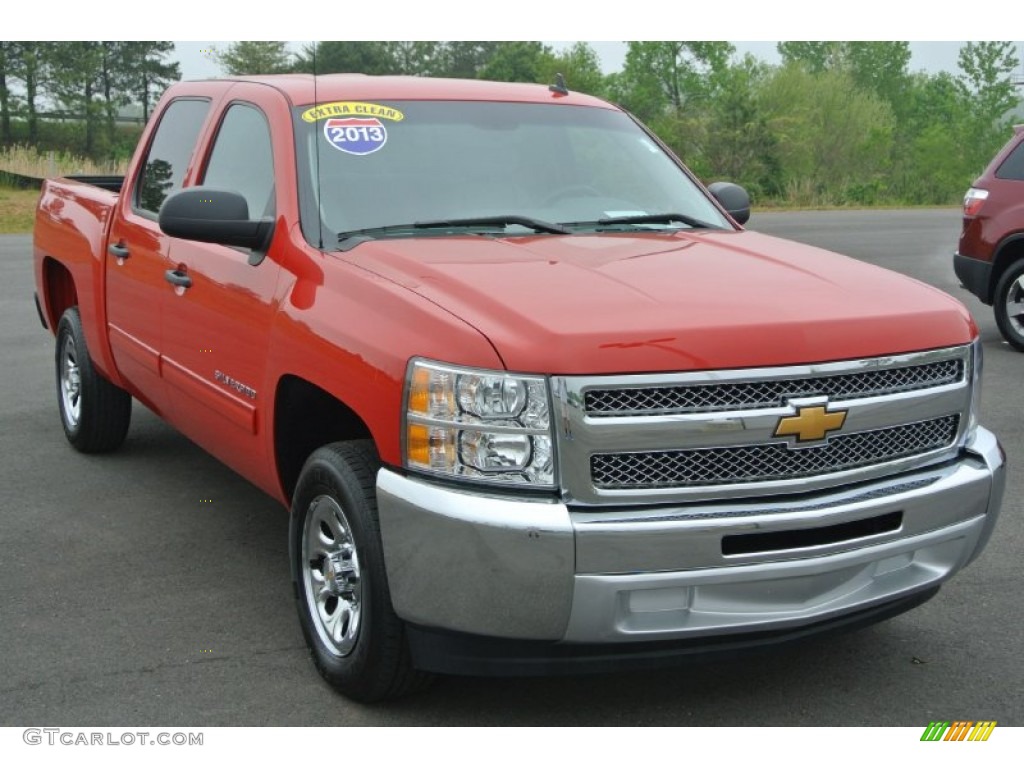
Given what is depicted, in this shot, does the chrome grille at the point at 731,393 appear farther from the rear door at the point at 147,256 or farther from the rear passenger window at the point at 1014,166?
the rear passenger window at the point at 1014,166

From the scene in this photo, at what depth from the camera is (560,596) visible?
3277 mm

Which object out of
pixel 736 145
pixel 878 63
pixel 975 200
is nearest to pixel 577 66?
pixel 736 145

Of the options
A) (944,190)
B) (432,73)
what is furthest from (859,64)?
(432,73)

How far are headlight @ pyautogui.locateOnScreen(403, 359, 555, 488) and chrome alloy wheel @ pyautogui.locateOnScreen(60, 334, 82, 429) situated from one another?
3944mm

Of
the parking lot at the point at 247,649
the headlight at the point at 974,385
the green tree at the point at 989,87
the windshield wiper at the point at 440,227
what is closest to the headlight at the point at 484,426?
the parking lot at the point at 247,649

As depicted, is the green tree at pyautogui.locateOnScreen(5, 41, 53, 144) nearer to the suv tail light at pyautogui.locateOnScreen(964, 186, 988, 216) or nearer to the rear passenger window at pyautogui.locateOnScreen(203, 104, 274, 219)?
the suv tail light at pyautogui.locateOnScreen(964, 186, 988, 216)

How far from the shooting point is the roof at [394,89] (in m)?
4.93

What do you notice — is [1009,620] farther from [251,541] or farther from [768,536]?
[251,541]

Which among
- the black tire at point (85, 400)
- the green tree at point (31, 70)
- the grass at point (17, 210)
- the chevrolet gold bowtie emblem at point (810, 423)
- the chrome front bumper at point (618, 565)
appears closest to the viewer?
the chrome front bumper at point (618, 565)

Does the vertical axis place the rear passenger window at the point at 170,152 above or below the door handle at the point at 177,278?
above

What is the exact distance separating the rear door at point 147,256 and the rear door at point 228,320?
20 centimetres

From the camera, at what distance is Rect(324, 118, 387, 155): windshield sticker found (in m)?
4.68

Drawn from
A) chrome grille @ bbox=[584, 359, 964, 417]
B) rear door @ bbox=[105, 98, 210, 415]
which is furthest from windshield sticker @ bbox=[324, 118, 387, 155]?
→ chrome grille @ bbox=[584, 359, 964, 417]

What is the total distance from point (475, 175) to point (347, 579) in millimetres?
1587
